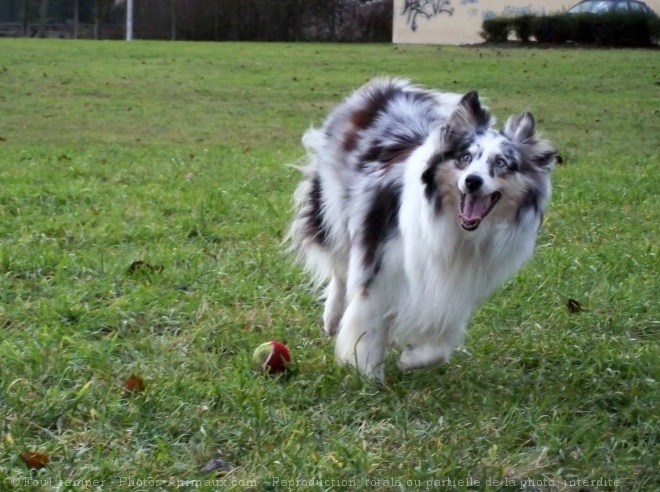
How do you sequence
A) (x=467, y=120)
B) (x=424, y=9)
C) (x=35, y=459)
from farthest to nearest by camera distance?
(x=424, y=9) → (x=467, y=120) → (x=35, y=459)

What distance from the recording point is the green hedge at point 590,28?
26906 millimetres

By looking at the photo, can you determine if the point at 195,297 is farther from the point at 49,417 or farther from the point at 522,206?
the point at 522,206

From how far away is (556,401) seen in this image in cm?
408

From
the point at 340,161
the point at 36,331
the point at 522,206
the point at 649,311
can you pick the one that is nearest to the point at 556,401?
the point at 522,206

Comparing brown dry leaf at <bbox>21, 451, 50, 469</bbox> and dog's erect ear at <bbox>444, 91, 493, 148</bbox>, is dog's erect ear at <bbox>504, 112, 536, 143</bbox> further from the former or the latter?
brown dry leaf at <bbox>21, 451, 50, 469</bbox>

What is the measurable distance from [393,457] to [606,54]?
2178cm

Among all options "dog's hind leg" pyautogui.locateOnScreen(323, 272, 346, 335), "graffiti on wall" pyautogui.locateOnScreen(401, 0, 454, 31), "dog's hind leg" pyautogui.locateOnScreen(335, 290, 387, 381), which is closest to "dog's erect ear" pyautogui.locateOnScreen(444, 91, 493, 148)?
"dog's hind leg" pyautogui.locateOnScreen(335, 290, 387, 381)

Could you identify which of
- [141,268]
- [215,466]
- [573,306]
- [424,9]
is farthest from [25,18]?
[215,466]

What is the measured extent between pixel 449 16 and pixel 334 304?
3098 cm

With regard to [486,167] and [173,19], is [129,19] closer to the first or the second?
[173,19]

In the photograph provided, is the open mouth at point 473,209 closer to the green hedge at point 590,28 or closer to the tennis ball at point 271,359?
the tennis ball at point 271,359

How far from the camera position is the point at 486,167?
3.94 meters

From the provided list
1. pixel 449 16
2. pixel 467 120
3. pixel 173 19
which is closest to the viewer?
pixel 467 120

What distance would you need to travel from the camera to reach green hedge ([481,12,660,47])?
88.3 feet
